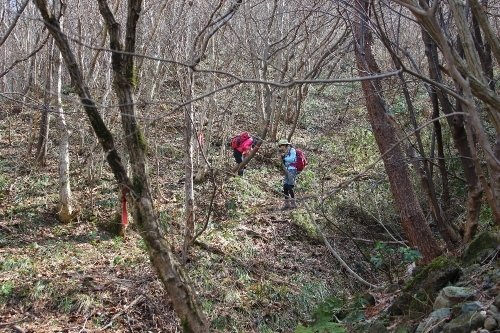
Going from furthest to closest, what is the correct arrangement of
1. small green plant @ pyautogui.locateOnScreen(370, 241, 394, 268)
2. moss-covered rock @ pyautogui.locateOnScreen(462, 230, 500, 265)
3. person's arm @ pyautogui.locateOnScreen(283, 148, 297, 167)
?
person's arm @ pyautogui.locateOnScreen(283, 148, 297, 167)
small green plant @ pyautogui.locateOnScreen(370, 241, 394, 268)
moss-covered rock @ pyautogui.locateOnScreen(462, 230, 500, 265)

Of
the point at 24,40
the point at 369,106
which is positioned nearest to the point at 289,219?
the point at 369,106

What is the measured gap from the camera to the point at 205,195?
10055 millimetres

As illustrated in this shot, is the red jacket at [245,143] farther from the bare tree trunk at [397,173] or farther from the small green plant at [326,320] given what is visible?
the small green plant at [326,320]

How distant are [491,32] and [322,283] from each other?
5860 mm

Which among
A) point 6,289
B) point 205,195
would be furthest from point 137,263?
point 205,195

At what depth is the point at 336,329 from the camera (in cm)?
455

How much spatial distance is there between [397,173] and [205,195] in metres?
4.67

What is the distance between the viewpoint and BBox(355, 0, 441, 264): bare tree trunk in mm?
6039

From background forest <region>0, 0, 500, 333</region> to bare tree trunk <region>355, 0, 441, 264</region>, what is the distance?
0.03 meters

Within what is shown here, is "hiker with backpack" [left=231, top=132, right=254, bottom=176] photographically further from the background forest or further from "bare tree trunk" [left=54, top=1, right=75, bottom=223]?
"bare tree trunk" [left=54, top=1, right=75, bottom=223]

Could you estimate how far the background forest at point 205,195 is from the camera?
4539 mm

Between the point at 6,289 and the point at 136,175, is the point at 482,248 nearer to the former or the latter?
the point at 136,175

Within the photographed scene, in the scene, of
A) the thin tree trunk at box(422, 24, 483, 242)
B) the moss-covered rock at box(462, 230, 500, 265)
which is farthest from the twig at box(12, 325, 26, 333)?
the thin tree trunk at box(422, 24, 483, 242)

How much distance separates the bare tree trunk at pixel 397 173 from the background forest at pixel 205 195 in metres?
0.03
